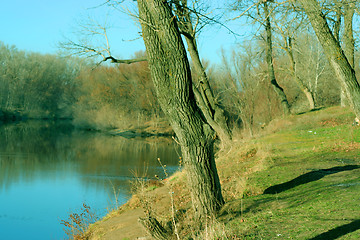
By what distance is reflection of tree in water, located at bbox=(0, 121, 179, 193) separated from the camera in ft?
74.1

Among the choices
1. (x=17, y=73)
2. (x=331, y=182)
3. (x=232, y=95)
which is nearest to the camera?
(x=331, y=182)

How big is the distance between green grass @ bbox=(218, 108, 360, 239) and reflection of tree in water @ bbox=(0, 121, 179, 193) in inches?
269

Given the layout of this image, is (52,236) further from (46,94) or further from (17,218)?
(46,94)

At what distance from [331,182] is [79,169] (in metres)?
20.3

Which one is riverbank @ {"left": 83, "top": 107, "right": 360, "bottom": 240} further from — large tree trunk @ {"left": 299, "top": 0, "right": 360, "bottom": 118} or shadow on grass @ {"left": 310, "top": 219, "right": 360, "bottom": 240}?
large tree trunk @ {"left": 299, "top": 0, "right": 360, "bottom": 118}

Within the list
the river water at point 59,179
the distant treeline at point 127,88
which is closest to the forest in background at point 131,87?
the distant treeline at point 127,88

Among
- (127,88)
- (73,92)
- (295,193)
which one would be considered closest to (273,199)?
(295,193)

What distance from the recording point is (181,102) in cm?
713

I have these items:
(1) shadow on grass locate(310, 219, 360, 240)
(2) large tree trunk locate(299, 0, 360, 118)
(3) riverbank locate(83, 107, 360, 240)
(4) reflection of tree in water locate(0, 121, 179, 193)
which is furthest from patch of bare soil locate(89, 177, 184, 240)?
(4) reflection of tree in water locate(0, 121, 179, 193)

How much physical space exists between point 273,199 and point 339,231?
245 cm

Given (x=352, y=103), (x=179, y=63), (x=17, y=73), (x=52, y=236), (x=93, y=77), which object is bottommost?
(x=52, y=236)

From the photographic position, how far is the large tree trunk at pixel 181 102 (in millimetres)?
7109

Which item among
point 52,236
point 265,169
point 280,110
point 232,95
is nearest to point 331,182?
point 265,169

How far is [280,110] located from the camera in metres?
32.5
